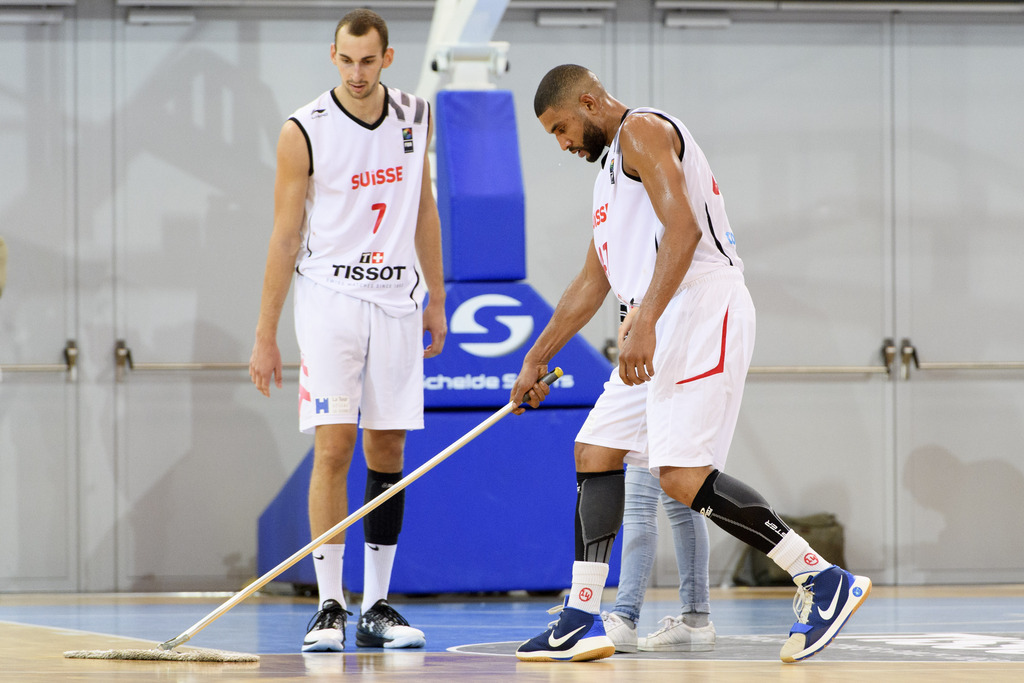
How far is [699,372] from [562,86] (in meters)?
0.81

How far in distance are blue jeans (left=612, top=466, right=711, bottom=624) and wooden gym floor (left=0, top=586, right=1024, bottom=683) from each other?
0.19 metres

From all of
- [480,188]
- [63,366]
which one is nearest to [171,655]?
[480,188]

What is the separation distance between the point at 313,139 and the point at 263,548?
154 inches

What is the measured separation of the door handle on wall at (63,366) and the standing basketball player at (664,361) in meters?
5.15

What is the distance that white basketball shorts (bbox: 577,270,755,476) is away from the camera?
113 inches

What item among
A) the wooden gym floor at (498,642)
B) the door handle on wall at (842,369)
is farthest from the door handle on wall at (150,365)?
the door handle on wall at (842,369)

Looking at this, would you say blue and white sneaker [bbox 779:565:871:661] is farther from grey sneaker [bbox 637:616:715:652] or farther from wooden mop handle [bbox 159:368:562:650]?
wooden mop handle [bbox 159:368:562:650]

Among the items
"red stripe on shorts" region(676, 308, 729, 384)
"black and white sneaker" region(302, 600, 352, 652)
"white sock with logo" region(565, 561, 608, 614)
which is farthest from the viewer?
"black and white sneaker" region(302, 600, 352, 652)

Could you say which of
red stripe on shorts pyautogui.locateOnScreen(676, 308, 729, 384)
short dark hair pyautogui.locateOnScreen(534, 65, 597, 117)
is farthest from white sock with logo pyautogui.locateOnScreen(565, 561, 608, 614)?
short dark hair pyautogui.locateOnScreen(534, 65, 597, 117)

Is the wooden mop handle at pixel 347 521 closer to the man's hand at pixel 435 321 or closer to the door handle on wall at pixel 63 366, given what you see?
the man's hand at pixel 435 321

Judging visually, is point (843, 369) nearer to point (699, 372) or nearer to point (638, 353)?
point (699, 372)

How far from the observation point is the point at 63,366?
7.56m

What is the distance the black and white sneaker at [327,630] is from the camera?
3.27 metres

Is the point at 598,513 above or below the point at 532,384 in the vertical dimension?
below
